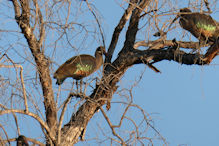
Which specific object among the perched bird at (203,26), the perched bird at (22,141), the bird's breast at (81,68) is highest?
the perched bird at (203,26)

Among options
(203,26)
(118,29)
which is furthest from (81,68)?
(203,26)

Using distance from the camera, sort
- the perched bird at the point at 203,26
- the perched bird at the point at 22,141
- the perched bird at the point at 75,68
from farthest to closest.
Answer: the perched bird at the point at 75,68 < the perched bird at the point at 203,26 < the perched bird at the point at 22,141

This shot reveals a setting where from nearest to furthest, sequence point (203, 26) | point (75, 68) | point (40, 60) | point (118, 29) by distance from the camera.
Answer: point (40, 60)
point (203, 26)
point (118, 29)
point (75, 68)

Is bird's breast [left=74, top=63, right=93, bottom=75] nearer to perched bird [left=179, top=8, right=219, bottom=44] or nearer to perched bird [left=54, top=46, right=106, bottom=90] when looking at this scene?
perched bird [left=54, top=46, right=106, bottom=90]

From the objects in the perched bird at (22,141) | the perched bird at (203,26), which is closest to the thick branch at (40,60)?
the perched bird at (22,141)

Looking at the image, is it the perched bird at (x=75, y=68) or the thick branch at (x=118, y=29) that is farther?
the perched bird at (x=75, y=68)

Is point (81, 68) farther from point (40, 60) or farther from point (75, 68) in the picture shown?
point (40, 60)

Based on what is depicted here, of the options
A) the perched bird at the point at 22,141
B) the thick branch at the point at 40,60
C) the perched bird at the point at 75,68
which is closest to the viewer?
the perched bird at the point at 22,141

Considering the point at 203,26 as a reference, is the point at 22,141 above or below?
below

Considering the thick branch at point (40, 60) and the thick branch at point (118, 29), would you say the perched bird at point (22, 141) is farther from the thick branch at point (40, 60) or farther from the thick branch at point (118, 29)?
the thick branch at point (118, 29)

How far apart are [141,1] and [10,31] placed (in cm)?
237

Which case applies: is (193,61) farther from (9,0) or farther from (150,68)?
(9,0)

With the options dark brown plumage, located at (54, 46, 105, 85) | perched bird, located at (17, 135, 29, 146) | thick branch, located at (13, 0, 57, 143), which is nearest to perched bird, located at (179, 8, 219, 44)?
dark brown plumage, located at (54, 46, 105, 85)

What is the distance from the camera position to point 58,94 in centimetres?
412
